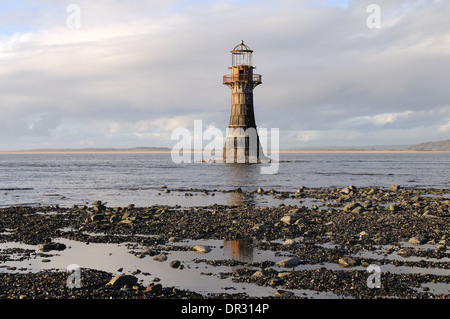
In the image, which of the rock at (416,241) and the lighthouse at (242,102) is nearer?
the rock at (416,241)

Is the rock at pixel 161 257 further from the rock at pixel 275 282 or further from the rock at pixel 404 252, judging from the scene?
the rock at pixel 404 252

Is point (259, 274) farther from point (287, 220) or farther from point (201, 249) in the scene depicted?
point (287, 220)

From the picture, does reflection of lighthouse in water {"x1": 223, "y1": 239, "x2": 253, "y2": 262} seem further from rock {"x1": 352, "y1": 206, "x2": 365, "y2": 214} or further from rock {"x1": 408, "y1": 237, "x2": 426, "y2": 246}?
rock {"x1": 352, "y1": 206, "x2": 365, "y2": 214}

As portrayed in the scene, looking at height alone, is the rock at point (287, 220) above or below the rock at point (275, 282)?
above

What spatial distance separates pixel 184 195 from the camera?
38.5 meters

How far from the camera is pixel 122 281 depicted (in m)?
12.0

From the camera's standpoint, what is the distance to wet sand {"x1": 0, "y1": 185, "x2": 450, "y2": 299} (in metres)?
11.7

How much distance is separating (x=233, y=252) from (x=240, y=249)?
0.56 metres

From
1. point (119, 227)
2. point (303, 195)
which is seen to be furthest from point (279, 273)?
point (303, 195)

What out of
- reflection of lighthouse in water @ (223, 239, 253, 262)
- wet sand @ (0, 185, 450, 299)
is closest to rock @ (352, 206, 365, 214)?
wet sand @ (0, 185, 450, 299)

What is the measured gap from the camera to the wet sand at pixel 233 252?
1174cm

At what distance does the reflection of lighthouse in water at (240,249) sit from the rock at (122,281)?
4.29 metres

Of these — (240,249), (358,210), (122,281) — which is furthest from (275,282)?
(358,210)

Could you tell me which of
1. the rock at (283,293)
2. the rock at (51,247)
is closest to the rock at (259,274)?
the rock at (283,293)
